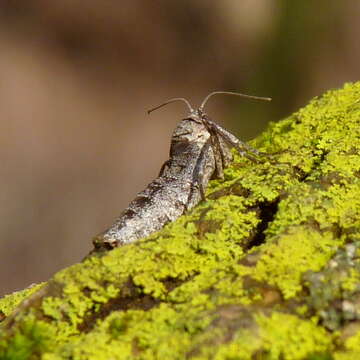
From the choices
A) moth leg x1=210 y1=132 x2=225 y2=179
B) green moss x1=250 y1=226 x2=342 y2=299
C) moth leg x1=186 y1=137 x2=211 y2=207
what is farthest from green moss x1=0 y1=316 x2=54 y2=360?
moth leg x1=210 y1=132 x2=225 y2=179

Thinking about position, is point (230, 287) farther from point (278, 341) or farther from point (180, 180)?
point (180, 180)

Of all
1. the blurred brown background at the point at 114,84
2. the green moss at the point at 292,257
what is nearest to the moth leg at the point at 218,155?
the green moss at the point at 292,257

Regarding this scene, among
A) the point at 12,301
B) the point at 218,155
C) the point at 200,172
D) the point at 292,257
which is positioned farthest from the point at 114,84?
the point at 292,257

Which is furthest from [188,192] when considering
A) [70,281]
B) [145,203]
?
[70,281]

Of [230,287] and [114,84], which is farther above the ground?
[114,84]

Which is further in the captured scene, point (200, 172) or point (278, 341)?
point (200, 172)
